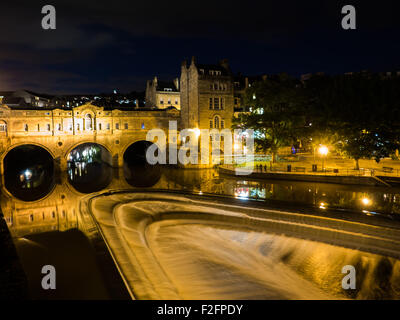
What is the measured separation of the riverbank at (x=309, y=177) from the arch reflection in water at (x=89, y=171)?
16.2m

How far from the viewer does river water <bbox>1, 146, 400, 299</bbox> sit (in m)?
13.7

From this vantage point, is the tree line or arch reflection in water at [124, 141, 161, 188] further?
arch reflection in water at [124, 141, 161, 188]

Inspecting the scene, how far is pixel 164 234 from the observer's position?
67.8 feet

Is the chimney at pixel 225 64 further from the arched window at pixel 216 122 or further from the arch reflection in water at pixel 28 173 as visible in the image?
the arch reflection in water at pixel 28 173

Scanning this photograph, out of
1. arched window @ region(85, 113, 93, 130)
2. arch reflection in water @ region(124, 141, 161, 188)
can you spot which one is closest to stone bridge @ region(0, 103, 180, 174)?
arched window @ region(85, 113, 93, 130)

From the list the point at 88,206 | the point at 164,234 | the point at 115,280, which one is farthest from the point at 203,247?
the point at 88,206

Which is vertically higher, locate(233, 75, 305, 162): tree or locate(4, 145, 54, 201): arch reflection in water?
locate(233, 75, 305, 162): tree

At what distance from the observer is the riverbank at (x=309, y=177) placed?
29784 millimetres

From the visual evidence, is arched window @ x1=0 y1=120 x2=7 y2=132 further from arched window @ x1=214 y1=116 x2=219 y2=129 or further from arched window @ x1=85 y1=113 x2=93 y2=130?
arched window @ x1=214 y1=116 x2=219 y2=129

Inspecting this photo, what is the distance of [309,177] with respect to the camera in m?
32.4

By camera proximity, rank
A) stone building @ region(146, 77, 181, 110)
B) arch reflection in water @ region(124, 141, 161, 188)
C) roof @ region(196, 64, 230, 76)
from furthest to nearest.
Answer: stone building @ region(146, 77, 181, 110) → roof @ region(196, 64, 230, 76) → arch reflection in water @ region(124, 141, 161, 188)

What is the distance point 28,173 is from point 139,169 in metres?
16.4

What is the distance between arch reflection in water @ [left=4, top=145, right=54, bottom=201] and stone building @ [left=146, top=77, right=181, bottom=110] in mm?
24775
